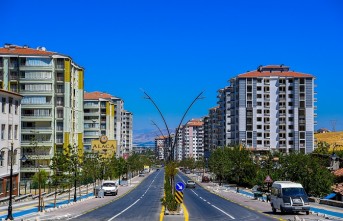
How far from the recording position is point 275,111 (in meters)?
162

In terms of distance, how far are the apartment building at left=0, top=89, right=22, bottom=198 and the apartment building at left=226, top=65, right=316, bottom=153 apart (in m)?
100

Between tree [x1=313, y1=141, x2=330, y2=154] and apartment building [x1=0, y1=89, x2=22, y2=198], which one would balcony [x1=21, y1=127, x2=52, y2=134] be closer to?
apartment building [x1=0, y1=89, x2=22, y2=198]

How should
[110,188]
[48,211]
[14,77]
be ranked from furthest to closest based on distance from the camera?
[14,77] → [110,188] → [48,211]

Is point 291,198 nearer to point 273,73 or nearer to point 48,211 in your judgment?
point 48,211

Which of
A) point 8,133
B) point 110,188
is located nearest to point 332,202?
point 110,188

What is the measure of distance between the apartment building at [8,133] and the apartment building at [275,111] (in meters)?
100

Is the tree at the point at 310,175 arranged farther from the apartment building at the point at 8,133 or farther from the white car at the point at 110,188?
the apartment building at the point at 8,133

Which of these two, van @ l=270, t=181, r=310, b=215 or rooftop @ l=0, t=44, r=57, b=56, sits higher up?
rooftop @ l=0, t=44, r=57, b=56

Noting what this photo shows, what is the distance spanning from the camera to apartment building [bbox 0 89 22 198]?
6190 cm

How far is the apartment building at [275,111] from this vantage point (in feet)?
524

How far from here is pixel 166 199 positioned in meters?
40.4

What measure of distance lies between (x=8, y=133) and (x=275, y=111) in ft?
356

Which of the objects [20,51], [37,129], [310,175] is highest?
[20,51]

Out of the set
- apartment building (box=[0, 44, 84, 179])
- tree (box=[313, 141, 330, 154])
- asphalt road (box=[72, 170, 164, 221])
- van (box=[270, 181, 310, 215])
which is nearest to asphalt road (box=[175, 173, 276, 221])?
van (box=[270, 181, 310, 215])
